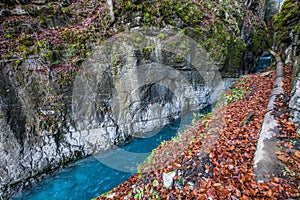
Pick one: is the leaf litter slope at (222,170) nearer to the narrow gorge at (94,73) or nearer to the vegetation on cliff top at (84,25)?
the narrow gorge at (94,73)

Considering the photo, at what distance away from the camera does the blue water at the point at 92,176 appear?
5.64m

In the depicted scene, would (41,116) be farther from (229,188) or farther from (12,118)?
(229,188)

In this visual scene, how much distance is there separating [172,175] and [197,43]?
8.17 meters

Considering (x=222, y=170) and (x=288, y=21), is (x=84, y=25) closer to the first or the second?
(x=222, y=170)

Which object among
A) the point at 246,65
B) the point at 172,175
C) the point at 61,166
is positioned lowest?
the point at 61,166

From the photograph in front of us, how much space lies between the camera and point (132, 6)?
7535 mm

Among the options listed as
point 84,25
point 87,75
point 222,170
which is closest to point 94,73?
point 87,75

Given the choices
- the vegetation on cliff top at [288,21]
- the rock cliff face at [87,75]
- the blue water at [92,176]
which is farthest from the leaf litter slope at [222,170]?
the vegetation on cliff top at [288,21]

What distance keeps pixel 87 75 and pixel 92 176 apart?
421 cm

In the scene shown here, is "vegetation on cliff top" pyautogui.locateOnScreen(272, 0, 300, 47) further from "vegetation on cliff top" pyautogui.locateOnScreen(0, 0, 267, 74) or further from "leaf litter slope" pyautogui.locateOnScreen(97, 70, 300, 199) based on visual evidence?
"leaf litter slope" pyautogui.locateOnScreen(97, 70, 300, 199)

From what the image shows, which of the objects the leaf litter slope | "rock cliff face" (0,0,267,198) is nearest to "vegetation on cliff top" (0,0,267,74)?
"rock cliff face" (0,0,267,198)

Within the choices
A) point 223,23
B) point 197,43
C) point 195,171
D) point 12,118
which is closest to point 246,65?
point 223,23

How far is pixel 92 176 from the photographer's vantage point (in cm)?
629

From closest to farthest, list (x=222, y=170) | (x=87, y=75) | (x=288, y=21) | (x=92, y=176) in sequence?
1. (x=222, y=170)
2. (x=92, y=176)
3. (x=87, y=75)
4. (x=288, y=21)
